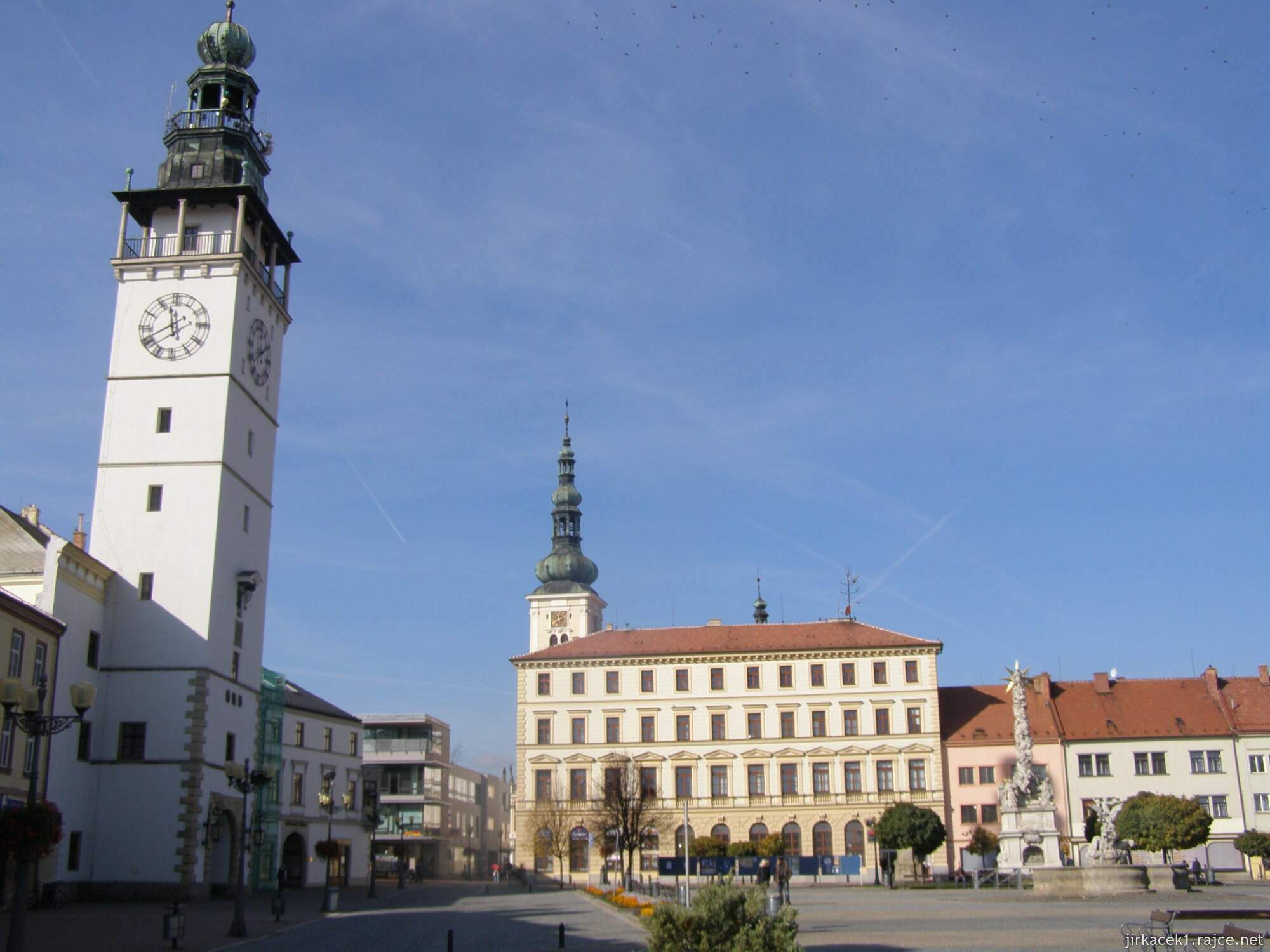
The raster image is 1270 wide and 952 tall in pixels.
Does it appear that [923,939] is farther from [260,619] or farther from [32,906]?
[260,619]

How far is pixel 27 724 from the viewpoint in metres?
18.6

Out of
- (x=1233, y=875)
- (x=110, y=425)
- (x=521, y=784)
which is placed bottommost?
(x=1233, y=875)

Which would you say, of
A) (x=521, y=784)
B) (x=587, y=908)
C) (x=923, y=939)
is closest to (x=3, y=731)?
(x=587, y=908)

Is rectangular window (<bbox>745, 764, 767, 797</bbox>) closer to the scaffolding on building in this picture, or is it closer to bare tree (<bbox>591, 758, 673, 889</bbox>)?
bare tree (<bbox>591, 758, 673, 889</bbox>)

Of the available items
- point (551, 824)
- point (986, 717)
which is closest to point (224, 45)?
point (551, 824)

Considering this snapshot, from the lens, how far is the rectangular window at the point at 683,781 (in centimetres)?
7481

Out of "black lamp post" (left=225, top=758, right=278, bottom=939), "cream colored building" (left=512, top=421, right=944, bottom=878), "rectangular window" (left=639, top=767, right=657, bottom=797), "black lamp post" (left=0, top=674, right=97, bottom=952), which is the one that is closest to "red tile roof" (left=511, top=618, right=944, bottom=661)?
"cream colored building" (left=512, top=421, right=944, bottom=878)

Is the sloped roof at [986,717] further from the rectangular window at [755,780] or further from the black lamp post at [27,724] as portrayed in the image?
the black lamp post at [27,724]

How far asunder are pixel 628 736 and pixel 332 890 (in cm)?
3864

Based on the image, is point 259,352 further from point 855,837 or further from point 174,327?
point 855,837

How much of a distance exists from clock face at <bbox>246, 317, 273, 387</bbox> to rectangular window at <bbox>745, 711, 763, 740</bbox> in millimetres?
39364

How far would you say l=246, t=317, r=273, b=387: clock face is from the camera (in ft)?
154

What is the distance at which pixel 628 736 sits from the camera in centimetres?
7612

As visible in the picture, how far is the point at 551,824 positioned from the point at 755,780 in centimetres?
1273
